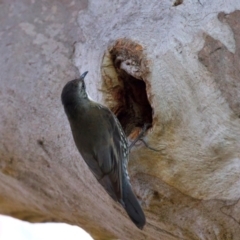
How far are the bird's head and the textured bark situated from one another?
1.2 inches

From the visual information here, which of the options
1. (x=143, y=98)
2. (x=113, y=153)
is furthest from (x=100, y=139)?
(x=143, y=98)

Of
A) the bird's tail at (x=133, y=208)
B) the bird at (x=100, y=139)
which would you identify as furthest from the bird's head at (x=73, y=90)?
the bird's tail at (x=133, y=208)

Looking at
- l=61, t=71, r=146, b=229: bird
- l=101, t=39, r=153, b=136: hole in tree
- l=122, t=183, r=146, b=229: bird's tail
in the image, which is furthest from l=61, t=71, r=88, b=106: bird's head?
l=122, t=183, r=146, b=229: bird's tail

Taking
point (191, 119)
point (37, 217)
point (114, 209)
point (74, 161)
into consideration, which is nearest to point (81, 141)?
point (74, 161)

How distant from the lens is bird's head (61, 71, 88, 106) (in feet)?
7.10

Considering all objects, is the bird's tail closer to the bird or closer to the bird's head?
the bird

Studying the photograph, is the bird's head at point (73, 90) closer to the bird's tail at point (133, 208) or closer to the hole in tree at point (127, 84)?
the hole in tree at point (127, 84)

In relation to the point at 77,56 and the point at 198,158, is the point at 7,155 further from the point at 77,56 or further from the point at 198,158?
the point at 198,158

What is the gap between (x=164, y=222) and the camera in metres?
2.11

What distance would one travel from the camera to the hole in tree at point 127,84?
2.02 m

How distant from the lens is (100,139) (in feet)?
7.52

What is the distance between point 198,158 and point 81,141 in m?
0.42

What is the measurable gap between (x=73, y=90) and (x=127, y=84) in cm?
18

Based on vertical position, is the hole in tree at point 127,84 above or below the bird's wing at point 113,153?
above
